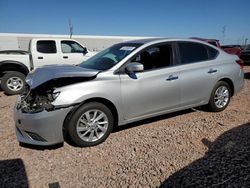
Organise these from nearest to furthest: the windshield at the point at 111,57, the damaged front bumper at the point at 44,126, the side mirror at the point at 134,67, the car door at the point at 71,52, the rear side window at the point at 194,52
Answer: the damaged front bumper at the point at 44,126 → the side mirror at the point at 134,67 → the windshield at the point at 111,57 → the rear side window at the point at 194,52 → the car door at the point at 71,52

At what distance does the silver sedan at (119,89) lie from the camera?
3533 mm

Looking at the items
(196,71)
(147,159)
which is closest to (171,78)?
(196,71)

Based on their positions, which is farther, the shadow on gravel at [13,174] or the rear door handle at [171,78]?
the rear door handle at [171,78]

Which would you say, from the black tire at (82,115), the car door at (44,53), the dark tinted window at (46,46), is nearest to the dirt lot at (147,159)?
the black tire at (82,115)

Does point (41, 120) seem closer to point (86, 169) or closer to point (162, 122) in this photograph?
point (86, 169)

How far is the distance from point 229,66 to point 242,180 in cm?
315

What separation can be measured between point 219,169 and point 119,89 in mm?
1862

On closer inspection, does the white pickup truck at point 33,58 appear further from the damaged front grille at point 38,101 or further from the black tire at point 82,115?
the black tire at point 82,115

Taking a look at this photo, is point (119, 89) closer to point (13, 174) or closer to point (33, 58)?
point (13, 174)

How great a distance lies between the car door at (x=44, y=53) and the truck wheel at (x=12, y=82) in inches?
30.0

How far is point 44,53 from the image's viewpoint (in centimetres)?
888

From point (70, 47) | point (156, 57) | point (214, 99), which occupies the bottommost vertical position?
point (214, 99)

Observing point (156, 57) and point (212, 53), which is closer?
point (156, 57)

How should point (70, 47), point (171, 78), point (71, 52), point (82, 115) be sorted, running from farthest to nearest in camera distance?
point (70, 47) → point (71, 52) → point (171, 78) → point (82, 115)
